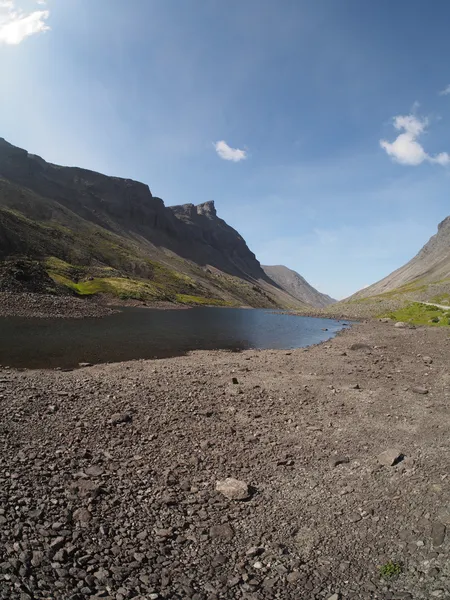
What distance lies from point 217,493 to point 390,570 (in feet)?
17.0

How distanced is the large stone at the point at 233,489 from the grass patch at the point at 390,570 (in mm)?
4147

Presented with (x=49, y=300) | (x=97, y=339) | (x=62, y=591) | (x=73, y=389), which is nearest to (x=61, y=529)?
(x=62, y=591)

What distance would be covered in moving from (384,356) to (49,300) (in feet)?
212

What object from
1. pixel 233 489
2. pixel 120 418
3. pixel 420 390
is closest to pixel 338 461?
pixel 233 489

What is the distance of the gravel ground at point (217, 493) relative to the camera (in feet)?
25.1

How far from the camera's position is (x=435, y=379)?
2411 cm

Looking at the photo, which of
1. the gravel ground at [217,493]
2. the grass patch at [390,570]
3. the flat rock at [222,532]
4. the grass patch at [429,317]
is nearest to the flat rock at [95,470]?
the gravel ground at [217,493]

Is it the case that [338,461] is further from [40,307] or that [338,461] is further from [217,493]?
[40,307]

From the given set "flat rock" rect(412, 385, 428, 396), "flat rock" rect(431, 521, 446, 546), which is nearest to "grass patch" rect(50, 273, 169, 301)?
"flat rock" rect(412, 385, 428, 396)

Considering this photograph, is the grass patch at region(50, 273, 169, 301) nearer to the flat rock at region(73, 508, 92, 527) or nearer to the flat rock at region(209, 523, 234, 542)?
the flat rock at region(73, 508, 92, 527)

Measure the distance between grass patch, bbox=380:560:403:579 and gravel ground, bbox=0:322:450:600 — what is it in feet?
0.09

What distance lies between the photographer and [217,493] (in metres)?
11.0

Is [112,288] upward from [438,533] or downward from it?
upward

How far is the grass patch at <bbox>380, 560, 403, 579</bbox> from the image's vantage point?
7.82 meters
